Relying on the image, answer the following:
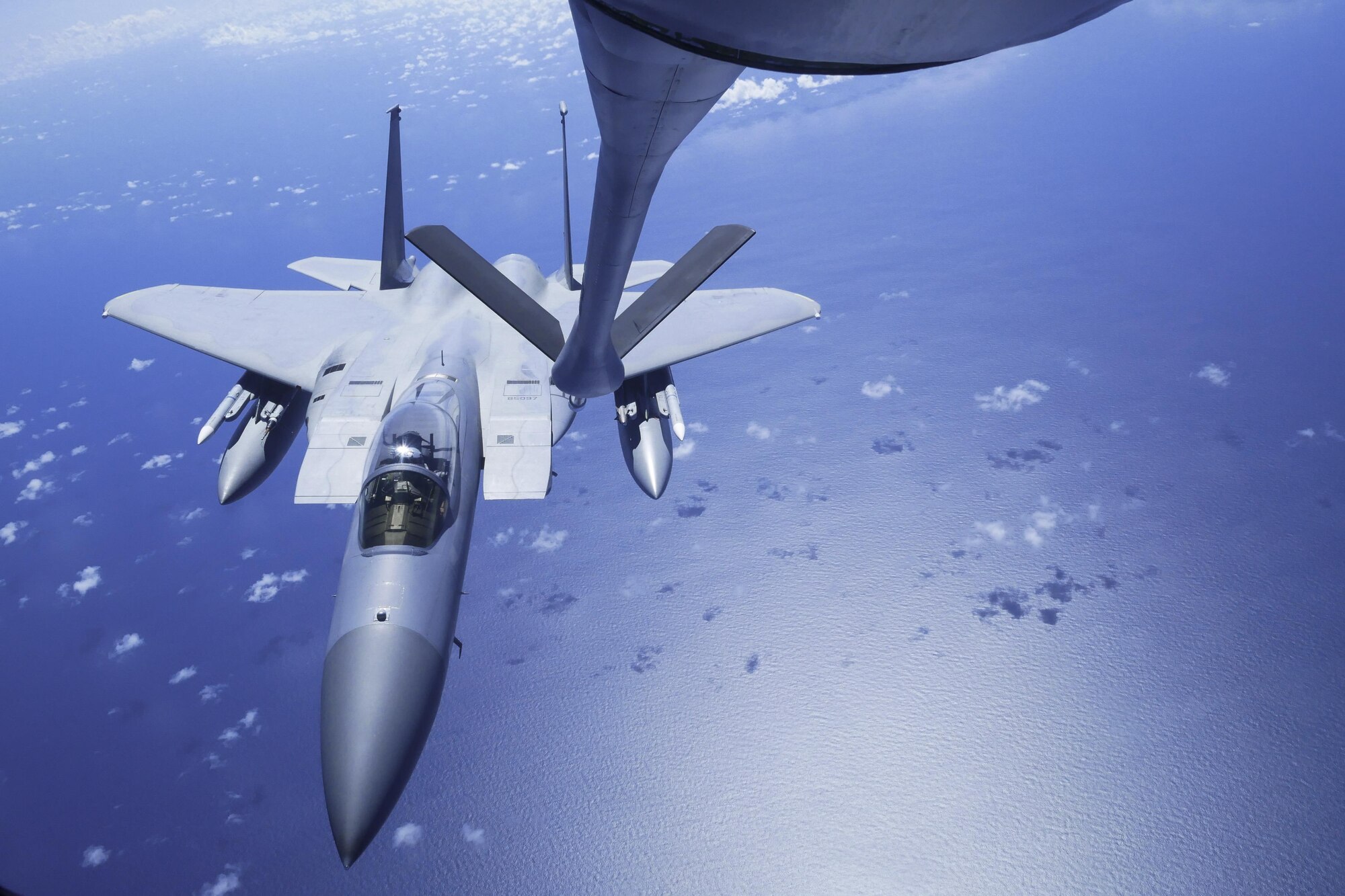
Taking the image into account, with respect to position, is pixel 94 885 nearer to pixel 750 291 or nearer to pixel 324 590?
pixel 324 590

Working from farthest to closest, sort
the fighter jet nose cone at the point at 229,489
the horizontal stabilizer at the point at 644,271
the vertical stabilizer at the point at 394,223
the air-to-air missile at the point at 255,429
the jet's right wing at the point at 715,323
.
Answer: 1. the horizontal stabilizer at the point at 644,271
2. the vertical stabilizer at the point at 394,223
3. the jet's right wing at the point at 715,323
4. the air-to-air missile at the point at 255,429
5. the fighter jet nose cone at the point at 229,489

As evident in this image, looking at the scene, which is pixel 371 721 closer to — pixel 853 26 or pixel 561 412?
pixel 561 412

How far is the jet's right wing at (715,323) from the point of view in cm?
1357

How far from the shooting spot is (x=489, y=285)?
19.3 feet

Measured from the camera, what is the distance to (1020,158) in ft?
147

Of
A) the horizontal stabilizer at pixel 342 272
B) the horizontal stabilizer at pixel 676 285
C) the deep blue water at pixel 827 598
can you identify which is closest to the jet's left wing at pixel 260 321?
the horizontal stabilizer at pixel 342 272

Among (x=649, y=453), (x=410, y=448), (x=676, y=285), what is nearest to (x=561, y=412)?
(x=649, y=453)

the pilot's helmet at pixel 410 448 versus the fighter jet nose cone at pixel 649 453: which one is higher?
the pilot's helmet at pixel 410 448

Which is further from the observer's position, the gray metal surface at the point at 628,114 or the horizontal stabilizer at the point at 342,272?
the horizontal stabilizer at the point at 342,272

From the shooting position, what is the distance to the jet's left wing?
1344 centimetres

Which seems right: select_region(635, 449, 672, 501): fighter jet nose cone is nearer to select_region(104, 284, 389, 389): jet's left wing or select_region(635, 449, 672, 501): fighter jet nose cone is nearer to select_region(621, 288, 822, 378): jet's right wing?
select_region(621, 288, 822, 378): jet's right wing

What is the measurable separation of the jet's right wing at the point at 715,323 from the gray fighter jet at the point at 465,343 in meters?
0.07

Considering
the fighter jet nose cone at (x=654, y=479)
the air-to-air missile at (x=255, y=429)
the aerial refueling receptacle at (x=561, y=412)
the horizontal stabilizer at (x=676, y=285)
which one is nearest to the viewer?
the horizontal stabilizer at (x=676, y=285)

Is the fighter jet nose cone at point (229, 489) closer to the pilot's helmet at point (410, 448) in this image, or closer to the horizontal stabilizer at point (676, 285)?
the pilot's helmet at point (410, 448)
